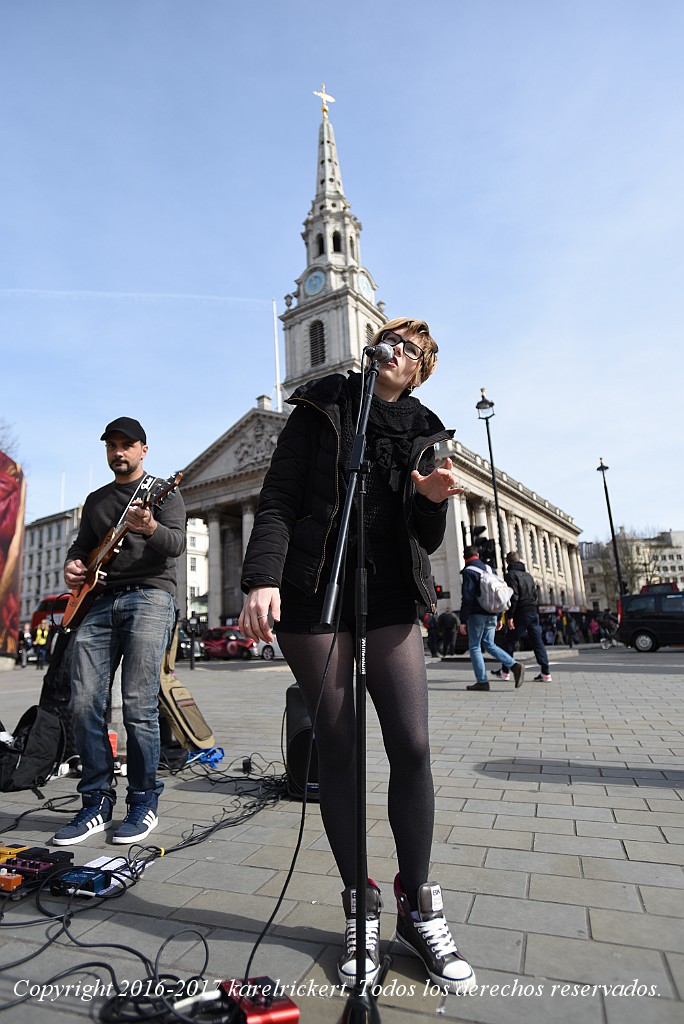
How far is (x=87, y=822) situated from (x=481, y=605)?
696 centimetres

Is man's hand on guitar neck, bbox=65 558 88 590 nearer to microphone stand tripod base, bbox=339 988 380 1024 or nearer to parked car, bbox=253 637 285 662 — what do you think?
microphone stand tripod base, bbox=339 988 380 1024

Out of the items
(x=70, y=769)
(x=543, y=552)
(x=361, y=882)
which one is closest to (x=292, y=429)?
(x=361, y=882)

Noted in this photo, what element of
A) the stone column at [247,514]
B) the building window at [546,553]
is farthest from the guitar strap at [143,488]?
the building window at [546,553]

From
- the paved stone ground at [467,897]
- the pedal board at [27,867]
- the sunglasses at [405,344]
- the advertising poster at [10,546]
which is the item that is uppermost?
the advertising poster at [10,546]

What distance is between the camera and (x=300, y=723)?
13.6 ft

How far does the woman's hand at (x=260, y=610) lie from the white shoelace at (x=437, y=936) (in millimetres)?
1024

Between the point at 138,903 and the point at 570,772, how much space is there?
3.14 meters

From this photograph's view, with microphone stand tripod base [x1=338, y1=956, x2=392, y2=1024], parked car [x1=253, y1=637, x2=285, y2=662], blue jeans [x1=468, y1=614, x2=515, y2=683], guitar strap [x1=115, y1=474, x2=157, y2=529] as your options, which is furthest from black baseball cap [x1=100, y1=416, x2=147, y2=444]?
parked car [x1=253, y1=637, x2=285, y2=662]

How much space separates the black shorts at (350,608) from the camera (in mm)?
2170

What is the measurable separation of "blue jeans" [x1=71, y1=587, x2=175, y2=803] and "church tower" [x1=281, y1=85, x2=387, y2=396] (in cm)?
4971

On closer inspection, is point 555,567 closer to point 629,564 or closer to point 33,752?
point 629,564

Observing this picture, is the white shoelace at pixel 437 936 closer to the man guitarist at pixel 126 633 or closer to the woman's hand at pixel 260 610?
the woman's hand at pixel 260 610

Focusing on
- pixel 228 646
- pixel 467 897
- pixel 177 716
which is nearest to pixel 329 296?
pixel 228 646

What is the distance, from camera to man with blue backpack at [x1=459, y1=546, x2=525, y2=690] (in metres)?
9.23
